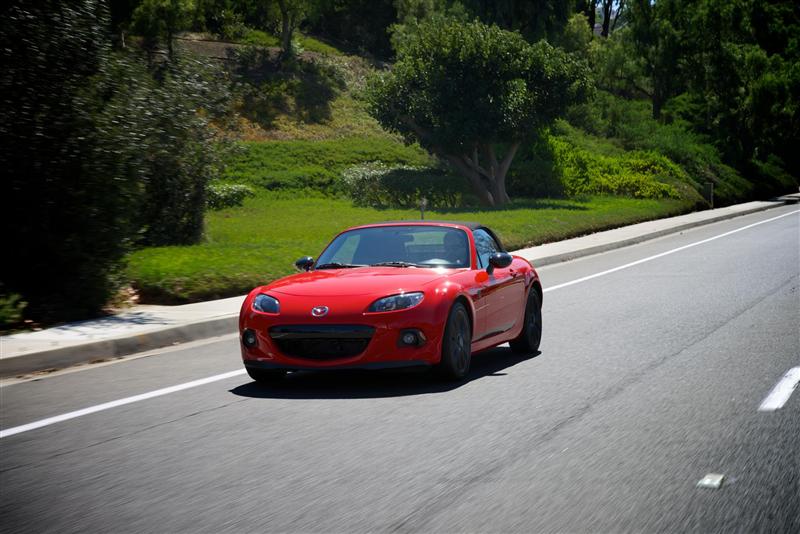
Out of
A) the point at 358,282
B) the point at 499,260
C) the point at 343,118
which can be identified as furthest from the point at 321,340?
the point at 343,118

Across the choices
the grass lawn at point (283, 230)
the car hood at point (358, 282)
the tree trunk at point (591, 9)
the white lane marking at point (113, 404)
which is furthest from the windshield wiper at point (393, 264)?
the tree trunk at point (591, 9)

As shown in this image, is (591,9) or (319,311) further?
(591,9)

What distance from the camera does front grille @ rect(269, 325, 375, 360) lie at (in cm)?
854

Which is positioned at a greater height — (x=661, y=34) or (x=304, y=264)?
(x=661, y=34)

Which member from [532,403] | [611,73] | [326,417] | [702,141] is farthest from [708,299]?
[611,73]

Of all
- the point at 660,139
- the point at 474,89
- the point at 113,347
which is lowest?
the point at 660,139

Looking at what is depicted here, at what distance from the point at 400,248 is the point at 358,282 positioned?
1.07 meters

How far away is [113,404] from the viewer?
8.45m

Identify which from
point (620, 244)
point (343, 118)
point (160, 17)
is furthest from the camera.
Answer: point (343, 118)

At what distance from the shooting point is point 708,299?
15.6 meters

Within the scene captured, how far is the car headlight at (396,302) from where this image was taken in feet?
28.4

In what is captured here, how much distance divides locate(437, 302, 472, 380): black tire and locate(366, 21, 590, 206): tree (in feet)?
109

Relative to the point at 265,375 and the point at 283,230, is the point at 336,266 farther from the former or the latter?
the point at 283,230

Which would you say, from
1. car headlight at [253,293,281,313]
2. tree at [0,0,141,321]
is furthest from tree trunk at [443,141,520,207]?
car headlight at [253,293,281,313]
